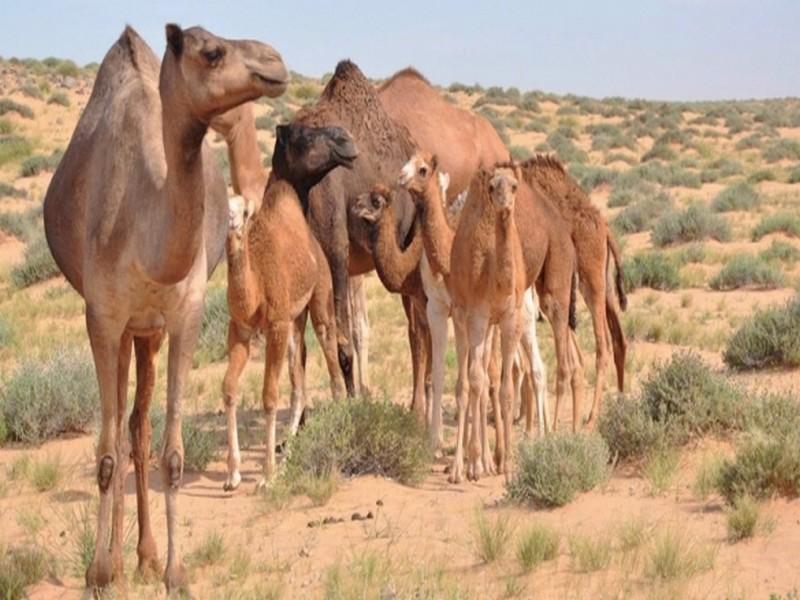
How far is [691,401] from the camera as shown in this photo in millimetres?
8719

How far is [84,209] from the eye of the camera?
19.7 ft

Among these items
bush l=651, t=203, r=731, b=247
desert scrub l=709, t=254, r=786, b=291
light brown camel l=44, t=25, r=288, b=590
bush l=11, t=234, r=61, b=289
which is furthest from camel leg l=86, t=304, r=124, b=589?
bush l=651, t=203, r=731, b=247

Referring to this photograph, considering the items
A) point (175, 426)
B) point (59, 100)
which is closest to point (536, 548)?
point (175, 426)

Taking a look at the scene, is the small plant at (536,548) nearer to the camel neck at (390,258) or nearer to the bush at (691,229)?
the camel neck at (390,258)

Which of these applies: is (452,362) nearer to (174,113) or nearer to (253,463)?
(253,463)

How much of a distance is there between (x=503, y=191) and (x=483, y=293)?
0.78m

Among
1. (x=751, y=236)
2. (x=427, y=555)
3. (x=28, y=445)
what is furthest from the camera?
(x=751, y=236)

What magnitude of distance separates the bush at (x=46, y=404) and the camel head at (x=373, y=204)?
2.78 m

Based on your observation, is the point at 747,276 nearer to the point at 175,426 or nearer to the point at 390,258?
the point at 390,258

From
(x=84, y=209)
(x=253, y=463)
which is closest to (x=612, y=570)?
(x=84, y=209)

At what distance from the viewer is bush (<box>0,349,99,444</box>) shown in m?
9.70

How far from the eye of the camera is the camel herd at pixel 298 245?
519 centimetres

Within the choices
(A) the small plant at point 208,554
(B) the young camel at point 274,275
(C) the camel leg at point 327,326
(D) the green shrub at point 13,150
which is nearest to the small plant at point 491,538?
(A) the small plant at point 208,554

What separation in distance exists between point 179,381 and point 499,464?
11.9ft
